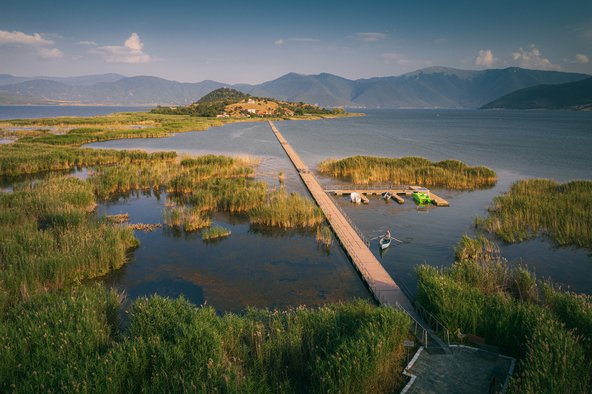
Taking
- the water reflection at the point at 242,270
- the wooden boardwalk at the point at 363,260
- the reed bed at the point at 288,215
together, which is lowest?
the water reflection at the point at 242,270

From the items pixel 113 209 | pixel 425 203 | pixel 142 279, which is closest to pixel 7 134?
pixel 113 209

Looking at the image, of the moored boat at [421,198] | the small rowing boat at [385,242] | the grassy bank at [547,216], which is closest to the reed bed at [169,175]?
the moored boat at [421,198]

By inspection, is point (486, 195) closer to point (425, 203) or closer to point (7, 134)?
point (425, 203)

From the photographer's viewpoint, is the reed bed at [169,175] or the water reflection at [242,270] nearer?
the water reflection at [242,270]

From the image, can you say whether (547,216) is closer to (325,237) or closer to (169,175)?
(325,237)

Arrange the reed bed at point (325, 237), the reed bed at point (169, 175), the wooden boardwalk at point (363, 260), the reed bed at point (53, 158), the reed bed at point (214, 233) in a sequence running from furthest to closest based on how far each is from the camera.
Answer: the reed bed at point (53, 158) < the reed bed at point (169, 175) < the reed bed at point (214, 233) < the reed bed at point (325, 237) < the wooden boardwalk at point (363, 260)

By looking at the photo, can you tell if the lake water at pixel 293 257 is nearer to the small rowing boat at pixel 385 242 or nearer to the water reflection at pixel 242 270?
the water reflection at pixel 242 270

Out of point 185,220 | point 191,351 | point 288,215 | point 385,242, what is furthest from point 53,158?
point 191,351
